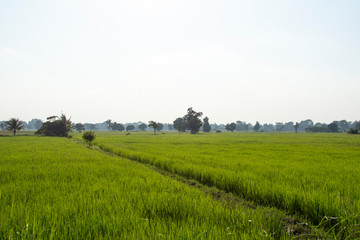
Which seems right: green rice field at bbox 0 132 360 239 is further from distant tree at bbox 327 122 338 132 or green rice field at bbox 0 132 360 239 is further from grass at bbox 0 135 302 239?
distant tree at bbox 327 122 338 132

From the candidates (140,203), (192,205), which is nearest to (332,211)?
(192,205)

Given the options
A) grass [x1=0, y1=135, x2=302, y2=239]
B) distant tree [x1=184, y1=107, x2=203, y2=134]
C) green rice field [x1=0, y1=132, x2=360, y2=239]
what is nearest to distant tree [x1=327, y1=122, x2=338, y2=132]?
distant tree [x1=184, y1=107, x2=203, y2=134]

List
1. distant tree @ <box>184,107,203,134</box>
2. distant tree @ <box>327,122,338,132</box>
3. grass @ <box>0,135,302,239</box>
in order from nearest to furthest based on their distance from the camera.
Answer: grass @ <box>0,135,302,239</box> → distant tree @ <box>184,107,203,134</box> → distant tree @ <box>327,122,338,132</box>

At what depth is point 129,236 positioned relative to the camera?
7.69 feet

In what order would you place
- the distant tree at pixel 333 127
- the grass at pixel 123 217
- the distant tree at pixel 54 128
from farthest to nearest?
1. the distant tree at pixel 333 127
2. the distant tree at pixel 54 128
3. the grass at pixel 123 217

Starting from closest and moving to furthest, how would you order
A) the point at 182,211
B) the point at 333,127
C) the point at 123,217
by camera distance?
1. the point at 123,217
2. the point at 182,211
3. the point at 333,127

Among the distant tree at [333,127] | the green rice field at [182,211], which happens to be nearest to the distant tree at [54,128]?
the green rice field at [182,211]

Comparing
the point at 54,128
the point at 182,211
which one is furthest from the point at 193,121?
the point at 182,211

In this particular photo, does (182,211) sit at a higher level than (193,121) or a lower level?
lower

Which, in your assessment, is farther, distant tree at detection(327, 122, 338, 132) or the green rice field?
distant tree at detection(327, 122, 338, 132)

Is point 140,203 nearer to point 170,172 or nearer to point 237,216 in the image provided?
point 237,216

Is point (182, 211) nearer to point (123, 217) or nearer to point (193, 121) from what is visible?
point (123, 217)

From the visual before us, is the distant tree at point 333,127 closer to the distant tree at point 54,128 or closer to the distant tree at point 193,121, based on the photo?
the distant tree at point 193,121

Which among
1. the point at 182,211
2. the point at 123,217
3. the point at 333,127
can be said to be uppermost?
the point at 333,127
